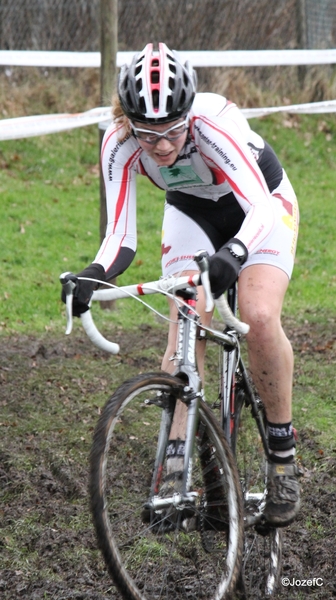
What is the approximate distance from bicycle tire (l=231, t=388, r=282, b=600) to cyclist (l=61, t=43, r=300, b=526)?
0.10 m

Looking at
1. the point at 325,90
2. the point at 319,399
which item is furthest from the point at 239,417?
the point at 325,90

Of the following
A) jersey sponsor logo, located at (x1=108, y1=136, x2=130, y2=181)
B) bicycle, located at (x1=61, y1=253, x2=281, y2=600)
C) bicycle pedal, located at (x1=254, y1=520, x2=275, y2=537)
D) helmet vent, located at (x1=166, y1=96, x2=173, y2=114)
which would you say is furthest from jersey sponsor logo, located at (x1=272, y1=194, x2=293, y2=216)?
bicycle pedal, located at (x1=254, y1=520, x2=275, y2=537)

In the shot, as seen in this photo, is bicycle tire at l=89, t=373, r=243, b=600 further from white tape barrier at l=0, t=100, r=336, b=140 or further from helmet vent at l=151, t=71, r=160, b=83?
white tape barrier at l=0, t=100, r=336, b=140

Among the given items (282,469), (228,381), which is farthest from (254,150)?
(282,469)

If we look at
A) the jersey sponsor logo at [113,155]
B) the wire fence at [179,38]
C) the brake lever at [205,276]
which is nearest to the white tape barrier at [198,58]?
the wire fence at [179,38]

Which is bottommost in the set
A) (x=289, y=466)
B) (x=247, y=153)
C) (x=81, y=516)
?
(x=81, y=516)

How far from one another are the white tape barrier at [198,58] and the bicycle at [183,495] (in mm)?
5322

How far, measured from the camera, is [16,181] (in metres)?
11.9

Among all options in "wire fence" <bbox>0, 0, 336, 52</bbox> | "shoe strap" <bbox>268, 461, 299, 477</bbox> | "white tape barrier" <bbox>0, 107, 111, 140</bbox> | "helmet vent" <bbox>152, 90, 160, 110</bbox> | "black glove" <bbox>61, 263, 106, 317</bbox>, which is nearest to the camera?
"black glove" <bbox>61, 263, 106, 317</bbox>

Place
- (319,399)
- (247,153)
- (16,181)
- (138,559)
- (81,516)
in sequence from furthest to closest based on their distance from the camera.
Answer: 1. (16,181)
2. (319,399)
3. (81,516)
4. (247,153)
5. (138,559)

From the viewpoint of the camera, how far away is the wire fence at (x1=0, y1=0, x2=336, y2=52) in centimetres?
1324

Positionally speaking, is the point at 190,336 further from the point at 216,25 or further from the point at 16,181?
the point at 216,25

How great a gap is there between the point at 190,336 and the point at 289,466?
1063 millimetres

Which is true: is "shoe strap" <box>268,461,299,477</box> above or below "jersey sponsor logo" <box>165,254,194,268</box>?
below
